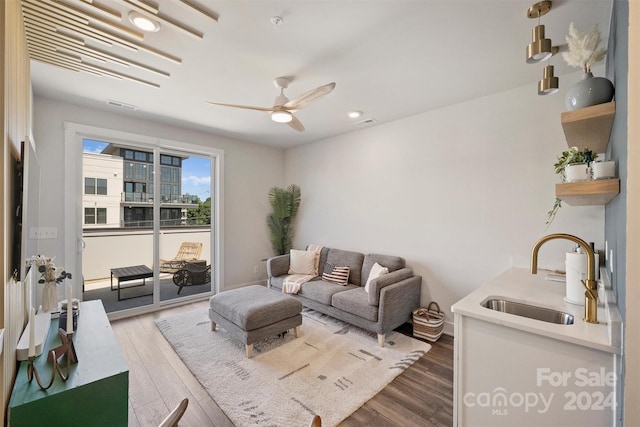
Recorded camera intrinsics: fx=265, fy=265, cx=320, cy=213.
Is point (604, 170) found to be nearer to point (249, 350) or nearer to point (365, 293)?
point (365, 293)

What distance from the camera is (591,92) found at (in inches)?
50.5

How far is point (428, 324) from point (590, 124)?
231 cm

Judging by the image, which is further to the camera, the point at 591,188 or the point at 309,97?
the point at 309,97

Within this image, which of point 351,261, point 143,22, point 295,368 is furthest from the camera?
point 351,261

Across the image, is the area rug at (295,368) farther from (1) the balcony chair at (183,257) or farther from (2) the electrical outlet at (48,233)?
(2) the electrical outlet at (48,233)

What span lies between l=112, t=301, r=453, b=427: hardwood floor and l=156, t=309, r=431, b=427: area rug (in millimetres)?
70

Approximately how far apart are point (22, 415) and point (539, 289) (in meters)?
3.03

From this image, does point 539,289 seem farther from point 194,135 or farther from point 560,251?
point 194,135

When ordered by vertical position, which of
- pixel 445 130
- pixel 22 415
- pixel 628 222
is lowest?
pixel 22 415

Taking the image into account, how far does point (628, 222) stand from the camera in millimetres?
771

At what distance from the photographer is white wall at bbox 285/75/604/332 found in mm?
2531

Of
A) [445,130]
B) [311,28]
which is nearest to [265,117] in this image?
[311,28]

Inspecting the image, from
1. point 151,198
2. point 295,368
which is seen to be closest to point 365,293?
point 295,368

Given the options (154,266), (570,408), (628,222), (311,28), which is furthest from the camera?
(154,266)
